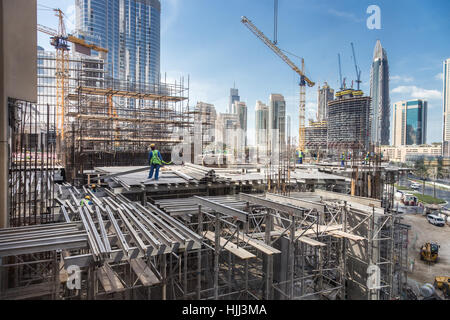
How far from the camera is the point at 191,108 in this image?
28.1 metres

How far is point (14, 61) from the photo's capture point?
19.3 ft

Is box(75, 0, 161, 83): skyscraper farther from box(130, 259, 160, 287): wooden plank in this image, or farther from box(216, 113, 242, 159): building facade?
box(130, 259, 160, 287): wooden plank

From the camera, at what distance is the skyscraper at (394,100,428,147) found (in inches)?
1539

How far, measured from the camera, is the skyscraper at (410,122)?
128 feet

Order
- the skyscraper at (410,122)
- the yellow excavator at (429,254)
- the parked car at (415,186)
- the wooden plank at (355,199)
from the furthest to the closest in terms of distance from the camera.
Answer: the parked car at (415,186) → the skyscraper at (410,122) → the yellow excavator at (429,254) → the wooden plank at (355,199)

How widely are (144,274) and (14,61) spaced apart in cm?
545

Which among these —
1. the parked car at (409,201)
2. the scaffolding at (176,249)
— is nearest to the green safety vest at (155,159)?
the scaffolding at (176,249)

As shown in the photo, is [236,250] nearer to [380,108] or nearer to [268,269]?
[268,269]

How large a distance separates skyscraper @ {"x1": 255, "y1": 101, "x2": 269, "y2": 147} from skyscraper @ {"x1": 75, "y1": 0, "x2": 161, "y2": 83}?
26058 mm

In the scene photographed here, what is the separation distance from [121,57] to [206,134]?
176 feet

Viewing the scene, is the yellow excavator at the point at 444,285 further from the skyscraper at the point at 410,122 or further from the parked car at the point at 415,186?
the parked car at the point at 415,186

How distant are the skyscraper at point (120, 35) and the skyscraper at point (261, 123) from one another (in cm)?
2606

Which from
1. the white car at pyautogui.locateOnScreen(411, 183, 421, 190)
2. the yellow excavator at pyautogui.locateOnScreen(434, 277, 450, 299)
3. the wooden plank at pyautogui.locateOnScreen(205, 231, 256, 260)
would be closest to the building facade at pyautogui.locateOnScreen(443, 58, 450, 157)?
the yellow excavator at pyautogui.locateOnScreen(434, 277, 450, 299)
